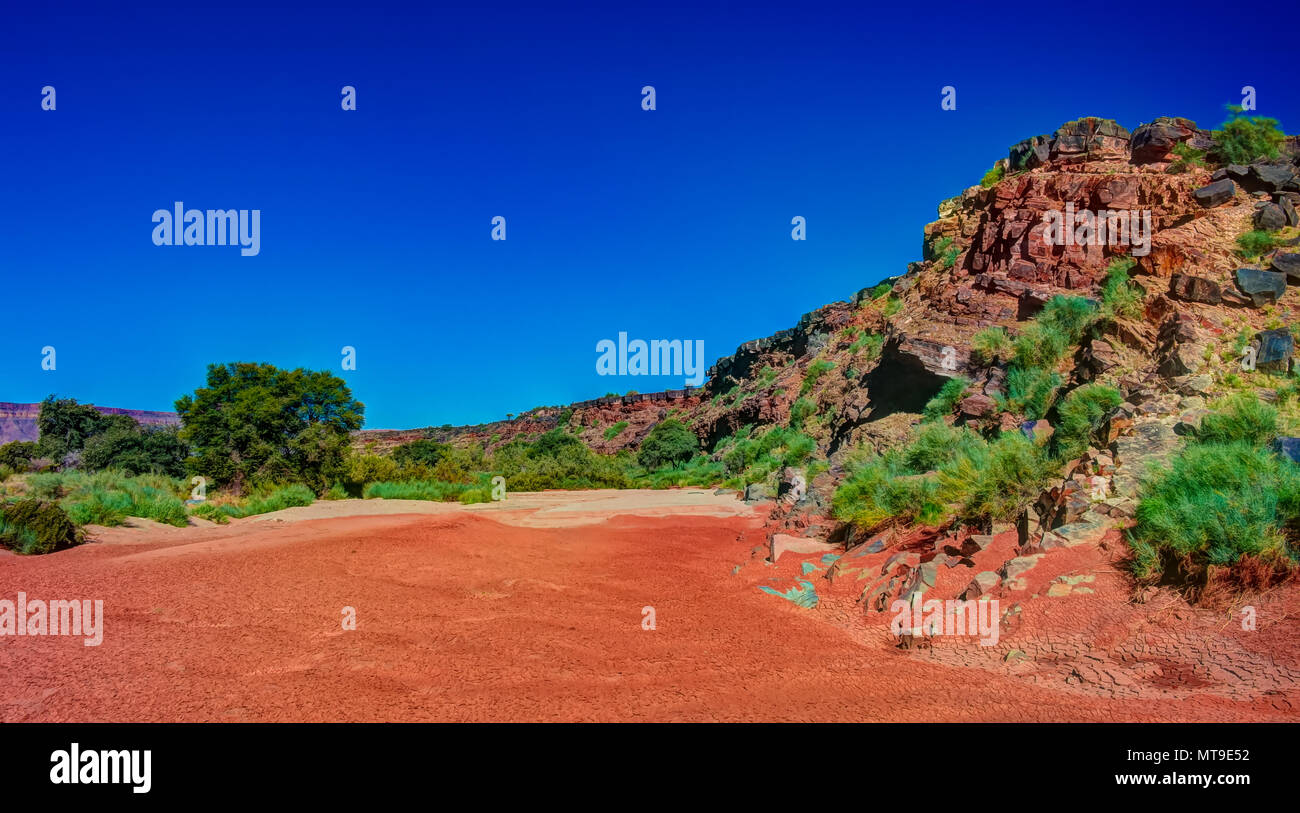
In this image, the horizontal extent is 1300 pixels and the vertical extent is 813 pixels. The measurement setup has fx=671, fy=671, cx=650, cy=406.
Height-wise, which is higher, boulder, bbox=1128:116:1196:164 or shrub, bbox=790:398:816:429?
boulder, bbox=1128:116:1196:164

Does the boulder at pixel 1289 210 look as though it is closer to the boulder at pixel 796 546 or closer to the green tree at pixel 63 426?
the boulder at pixel 796 546

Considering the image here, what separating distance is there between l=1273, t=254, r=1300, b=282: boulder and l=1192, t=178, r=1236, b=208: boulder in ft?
11.3

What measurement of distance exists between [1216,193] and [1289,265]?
3.93m

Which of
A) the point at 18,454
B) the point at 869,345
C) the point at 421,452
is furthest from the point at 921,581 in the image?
the point at 18,454

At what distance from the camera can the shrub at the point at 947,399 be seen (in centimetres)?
1437

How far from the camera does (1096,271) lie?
49.4ft

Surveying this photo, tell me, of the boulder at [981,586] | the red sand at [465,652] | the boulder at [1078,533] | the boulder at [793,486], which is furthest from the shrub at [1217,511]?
the boulder at [793,486]

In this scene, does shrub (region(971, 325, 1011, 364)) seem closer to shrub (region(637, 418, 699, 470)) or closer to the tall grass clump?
the tall grass clump

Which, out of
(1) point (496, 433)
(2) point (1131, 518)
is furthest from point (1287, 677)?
(1) point (496, 433)

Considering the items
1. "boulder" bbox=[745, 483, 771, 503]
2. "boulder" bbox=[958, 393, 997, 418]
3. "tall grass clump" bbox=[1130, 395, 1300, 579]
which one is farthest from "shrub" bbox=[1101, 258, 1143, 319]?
"boulder" bbox=[745, 483, 771, 503]

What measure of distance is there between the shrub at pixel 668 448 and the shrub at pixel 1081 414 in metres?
38.7

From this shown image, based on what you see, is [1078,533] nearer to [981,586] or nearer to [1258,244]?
[981,586]

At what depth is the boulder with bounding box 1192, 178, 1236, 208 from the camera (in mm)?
13445
